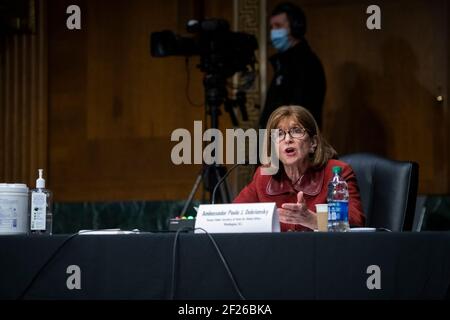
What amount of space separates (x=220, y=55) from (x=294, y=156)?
1430mm

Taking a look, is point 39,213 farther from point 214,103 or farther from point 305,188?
point 214,103

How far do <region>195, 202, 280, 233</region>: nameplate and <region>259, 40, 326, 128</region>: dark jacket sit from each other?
216 centimetres

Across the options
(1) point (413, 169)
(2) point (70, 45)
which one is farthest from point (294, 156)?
(2) point (70, 45)

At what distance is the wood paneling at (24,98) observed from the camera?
5.36 m

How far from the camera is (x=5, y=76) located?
212 inches

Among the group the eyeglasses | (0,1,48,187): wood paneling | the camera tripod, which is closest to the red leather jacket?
the eyeglasses

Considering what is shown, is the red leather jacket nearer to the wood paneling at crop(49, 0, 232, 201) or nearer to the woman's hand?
the woman's hand

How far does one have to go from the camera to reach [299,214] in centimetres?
237

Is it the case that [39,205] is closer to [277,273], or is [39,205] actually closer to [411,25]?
[277,273]

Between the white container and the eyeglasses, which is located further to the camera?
the eyeglasses

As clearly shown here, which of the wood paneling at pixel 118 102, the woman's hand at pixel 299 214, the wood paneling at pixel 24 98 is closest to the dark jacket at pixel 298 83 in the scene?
the wood paneling at pixel 118 102

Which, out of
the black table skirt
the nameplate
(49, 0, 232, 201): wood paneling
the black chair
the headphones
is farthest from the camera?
(49, 0, 232, 201): wood paneling

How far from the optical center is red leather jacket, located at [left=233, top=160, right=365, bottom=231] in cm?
285
